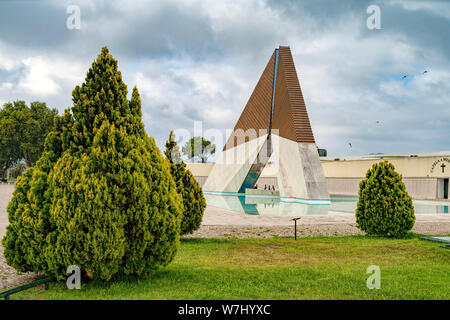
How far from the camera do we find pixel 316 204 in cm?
1958

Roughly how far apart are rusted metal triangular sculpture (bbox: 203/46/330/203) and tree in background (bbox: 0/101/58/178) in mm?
29862

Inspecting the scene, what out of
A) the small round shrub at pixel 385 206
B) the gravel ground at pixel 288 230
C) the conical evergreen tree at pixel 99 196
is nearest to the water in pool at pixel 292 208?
the gravel ground at pixel 288 230

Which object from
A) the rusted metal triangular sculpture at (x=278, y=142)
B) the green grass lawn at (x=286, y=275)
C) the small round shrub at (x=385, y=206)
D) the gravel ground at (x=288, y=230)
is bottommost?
the gravel ground at (x=288, y=230)

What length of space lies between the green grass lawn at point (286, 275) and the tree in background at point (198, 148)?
6237 cm

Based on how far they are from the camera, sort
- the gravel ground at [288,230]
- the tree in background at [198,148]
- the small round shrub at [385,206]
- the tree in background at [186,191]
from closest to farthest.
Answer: the tree in background at [186,191] < the small round shrub at [385,206] < the gravel ground at [288,230] < the tree in background at [198,148]

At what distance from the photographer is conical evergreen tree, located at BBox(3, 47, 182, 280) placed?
3.90 m

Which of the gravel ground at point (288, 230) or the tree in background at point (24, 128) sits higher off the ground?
the tree in background at point (24, 128)

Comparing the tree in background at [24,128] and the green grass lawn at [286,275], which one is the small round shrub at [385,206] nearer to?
the green grass lawn at [286,275]

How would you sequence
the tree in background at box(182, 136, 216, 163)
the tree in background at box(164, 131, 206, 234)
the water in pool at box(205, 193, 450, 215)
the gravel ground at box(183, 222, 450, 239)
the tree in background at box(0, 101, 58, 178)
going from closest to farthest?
the tree in background at box(164, 131, 206, 234)
the gravel ground at box(183, 222, 450, 239)
the water in pool at box(205, 193, 450, 215)
the tree in background at box(0, 101, 58, 178)
the tree in background at box(182, 136, 216, 163)

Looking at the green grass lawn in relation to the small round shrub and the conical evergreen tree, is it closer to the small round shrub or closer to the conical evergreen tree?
the conical evergreen tree

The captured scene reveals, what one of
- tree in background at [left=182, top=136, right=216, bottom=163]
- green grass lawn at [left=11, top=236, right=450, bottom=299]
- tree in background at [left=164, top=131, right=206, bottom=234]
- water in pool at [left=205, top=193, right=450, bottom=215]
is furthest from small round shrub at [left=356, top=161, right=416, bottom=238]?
tree in background at [left=182, top=136, right=216, bottom=163]

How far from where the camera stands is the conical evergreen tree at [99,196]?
12.8ft
